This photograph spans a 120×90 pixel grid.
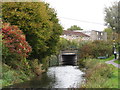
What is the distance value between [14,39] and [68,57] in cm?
4449

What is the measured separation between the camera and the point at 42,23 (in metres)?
24.2

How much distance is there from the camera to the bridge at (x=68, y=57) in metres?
52.9

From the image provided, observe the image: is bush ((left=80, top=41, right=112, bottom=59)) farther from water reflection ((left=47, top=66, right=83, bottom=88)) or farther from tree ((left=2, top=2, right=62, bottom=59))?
tree ((left=2, top=2, right=62, bottom=59))

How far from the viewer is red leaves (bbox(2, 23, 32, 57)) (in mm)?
19266

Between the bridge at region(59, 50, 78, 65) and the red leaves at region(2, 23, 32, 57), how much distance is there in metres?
31.7

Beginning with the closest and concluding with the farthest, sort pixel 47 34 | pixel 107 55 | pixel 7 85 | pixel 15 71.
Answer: pixel 7 85 → pixel 15 71 → pixel 47 34 → pixel 107 55

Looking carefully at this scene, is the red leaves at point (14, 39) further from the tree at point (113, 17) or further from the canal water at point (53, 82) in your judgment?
the tree at point (113, 17)

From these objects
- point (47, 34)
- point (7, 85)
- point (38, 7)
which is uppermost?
point (38, 7)

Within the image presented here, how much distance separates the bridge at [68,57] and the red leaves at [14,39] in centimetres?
3169

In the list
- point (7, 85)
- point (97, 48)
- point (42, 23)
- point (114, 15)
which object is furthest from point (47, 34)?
point (97, 48)

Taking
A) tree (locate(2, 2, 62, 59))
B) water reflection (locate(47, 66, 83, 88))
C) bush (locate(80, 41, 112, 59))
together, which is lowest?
water reflection (locate(47, 66, 83, 88))

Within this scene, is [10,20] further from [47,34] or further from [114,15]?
[114,15]

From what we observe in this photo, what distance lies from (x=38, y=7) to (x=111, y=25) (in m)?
15.4

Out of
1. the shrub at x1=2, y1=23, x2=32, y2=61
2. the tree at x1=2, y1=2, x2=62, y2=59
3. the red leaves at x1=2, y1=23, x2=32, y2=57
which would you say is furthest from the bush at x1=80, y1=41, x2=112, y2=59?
the red leaves at x1=2, y1=23, x2=32, y2=57
